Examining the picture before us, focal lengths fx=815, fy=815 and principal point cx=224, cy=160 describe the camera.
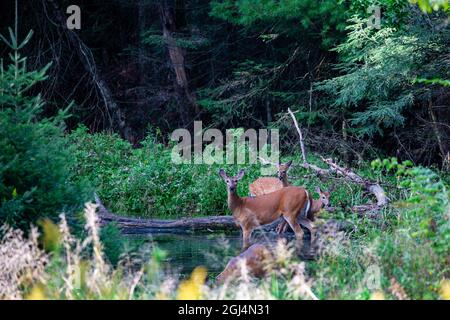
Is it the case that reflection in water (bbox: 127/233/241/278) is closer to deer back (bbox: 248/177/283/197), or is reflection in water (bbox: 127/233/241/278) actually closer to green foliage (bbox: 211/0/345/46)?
deer back (bbox: 248/177/283/197)

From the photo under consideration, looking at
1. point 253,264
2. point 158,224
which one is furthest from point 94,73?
point 253,264

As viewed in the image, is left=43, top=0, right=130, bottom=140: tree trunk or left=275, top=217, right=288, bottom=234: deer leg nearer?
left=275, top=217, right=288, bottom=234: deer leg

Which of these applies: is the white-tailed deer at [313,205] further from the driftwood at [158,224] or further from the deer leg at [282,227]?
the driftwood at [158,224]

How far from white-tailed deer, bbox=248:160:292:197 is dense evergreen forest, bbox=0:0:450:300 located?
20 centimetres

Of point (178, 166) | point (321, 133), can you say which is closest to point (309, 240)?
point (178, 166)

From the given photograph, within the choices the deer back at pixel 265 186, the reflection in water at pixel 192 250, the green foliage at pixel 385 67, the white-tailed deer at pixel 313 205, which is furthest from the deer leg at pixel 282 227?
the green foliage at pixel 385 67

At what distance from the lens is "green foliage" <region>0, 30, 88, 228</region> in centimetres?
798

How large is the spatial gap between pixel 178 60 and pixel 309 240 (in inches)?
418

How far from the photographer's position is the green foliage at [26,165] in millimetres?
A: 7984

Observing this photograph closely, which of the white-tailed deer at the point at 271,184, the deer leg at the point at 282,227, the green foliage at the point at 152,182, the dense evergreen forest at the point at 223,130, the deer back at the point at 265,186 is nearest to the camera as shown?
the dense evergreen forest at the point at 223,130

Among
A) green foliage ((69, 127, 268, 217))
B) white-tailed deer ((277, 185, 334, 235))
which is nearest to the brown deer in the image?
white-tailed deer ((277, 185, 334, 235))

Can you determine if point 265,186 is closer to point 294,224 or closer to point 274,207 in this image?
point 274,207

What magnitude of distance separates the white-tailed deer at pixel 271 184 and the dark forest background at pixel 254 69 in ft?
9.20

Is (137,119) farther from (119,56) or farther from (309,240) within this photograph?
(309,240)
